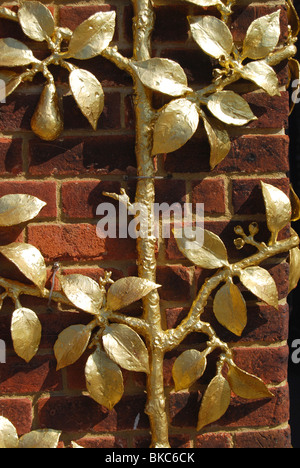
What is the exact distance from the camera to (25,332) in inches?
31.2

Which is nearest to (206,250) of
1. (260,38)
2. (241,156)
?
(241,156)

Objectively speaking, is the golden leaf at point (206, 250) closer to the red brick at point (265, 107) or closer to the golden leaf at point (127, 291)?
the golden leaf at point (127, 291)

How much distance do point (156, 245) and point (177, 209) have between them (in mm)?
76

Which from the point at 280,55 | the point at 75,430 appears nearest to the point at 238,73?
the point at 280,55

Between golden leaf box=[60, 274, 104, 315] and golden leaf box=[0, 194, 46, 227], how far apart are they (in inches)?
4.9

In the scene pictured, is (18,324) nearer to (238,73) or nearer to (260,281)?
(260,281)

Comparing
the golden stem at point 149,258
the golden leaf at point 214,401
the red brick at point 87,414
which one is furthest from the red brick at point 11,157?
the golden leaf at point 214,401

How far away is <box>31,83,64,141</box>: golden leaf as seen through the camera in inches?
31.0

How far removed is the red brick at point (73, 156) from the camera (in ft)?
2.69

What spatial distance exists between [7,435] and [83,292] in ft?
0.94

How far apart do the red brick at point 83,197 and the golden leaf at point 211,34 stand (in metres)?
0.29

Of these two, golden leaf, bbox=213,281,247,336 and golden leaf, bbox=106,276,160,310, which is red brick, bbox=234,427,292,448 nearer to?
golden leaf, bbox=213,281,247,336

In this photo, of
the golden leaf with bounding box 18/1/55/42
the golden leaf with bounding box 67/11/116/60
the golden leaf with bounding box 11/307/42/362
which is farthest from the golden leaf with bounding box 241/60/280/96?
the golden leaf with bounding box 11/307/42/362

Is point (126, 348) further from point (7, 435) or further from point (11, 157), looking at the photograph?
point (11, 157)
